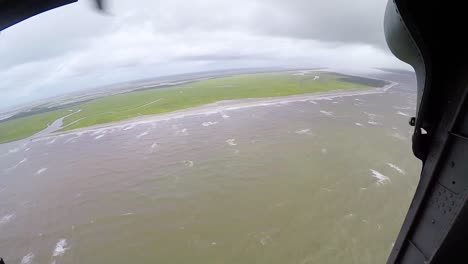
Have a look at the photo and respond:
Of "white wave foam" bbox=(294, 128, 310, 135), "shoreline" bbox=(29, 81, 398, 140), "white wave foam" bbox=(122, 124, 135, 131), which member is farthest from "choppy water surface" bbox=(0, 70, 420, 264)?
"shoreline" bbox=(29, 81, 398, 140)

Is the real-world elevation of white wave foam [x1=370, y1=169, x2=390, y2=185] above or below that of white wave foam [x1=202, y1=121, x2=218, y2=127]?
above

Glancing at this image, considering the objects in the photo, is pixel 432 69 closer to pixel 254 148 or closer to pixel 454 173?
pixel 454 173

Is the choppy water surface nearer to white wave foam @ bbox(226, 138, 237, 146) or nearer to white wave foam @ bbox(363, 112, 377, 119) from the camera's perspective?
white wave foam @ bbox(226, 138, 237, 146)

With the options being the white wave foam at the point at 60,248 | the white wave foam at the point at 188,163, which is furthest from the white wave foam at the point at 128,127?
the white wave foam at the point at 60,248

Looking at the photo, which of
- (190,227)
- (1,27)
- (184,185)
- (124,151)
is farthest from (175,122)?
(1,27)

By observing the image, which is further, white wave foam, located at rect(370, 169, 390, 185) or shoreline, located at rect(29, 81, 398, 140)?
shoreline, located at rect(29, 81, 398, 140)

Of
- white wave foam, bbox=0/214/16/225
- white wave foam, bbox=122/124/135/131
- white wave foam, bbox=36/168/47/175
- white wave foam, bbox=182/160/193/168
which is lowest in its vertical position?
white wave foam, bbox=36/168/47/175
